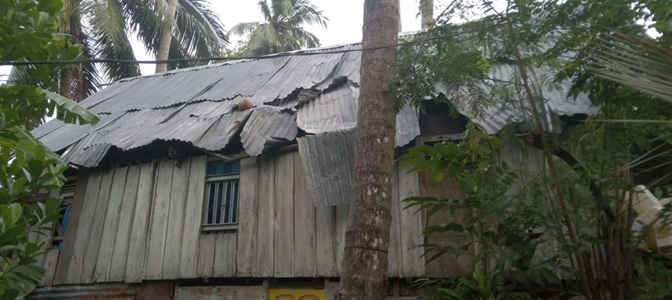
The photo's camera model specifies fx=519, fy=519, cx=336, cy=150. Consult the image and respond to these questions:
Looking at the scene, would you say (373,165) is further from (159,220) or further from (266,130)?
(159,220)

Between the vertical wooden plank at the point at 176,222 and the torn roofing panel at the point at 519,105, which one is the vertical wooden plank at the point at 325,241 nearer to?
the vertical wooden plank at the point at 176,222

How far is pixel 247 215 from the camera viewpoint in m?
6.84

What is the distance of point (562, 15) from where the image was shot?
3.53 meters

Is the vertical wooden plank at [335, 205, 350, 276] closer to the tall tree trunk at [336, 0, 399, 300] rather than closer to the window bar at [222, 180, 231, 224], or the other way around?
the window bar at [222, 180, 231, 224]

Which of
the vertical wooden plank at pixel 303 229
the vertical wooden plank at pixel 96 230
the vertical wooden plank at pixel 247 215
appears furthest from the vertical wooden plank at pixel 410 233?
the vertical wooden plank at pixel 96 230

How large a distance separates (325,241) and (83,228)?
3.91m

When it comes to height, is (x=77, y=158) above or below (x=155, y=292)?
above

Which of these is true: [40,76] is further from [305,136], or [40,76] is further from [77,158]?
[77,158]

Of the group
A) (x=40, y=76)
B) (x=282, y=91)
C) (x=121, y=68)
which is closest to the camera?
(x=40, y=76)

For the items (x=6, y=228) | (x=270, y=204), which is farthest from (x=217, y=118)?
(x=6, y=228)

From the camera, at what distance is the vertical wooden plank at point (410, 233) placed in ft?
19.3

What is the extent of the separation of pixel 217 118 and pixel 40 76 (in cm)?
379

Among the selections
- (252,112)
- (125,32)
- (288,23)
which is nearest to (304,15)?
Result: (288,23)

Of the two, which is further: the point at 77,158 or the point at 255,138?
the point at 77,158
